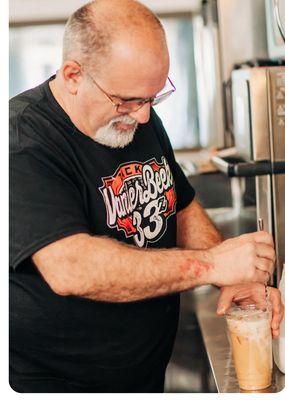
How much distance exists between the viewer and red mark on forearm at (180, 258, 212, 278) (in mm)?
1223

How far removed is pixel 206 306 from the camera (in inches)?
81.7

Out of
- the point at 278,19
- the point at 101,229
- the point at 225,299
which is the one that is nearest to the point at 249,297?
the point at 225,299

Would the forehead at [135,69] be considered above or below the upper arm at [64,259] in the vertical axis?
above

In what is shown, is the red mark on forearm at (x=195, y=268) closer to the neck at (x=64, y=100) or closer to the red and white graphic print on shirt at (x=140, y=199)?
the red and white graphic print on shirt at (x=140, y=199)

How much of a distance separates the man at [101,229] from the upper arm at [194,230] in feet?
0.28

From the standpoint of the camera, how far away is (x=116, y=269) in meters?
1.20

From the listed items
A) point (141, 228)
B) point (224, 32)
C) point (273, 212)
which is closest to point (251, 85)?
point (273, 212)

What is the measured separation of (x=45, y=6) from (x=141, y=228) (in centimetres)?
60

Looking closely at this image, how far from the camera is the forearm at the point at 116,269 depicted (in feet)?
3.88

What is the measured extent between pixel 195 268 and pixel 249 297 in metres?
0.20

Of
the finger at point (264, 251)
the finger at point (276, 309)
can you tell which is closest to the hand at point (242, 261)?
the finger at point (264, 251)

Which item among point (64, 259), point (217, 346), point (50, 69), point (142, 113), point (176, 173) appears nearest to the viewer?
point (64, 259)

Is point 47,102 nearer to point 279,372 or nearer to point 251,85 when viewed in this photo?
point 251,85

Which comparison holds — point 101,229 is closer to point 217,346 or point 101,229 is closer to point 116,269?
point 116,269
